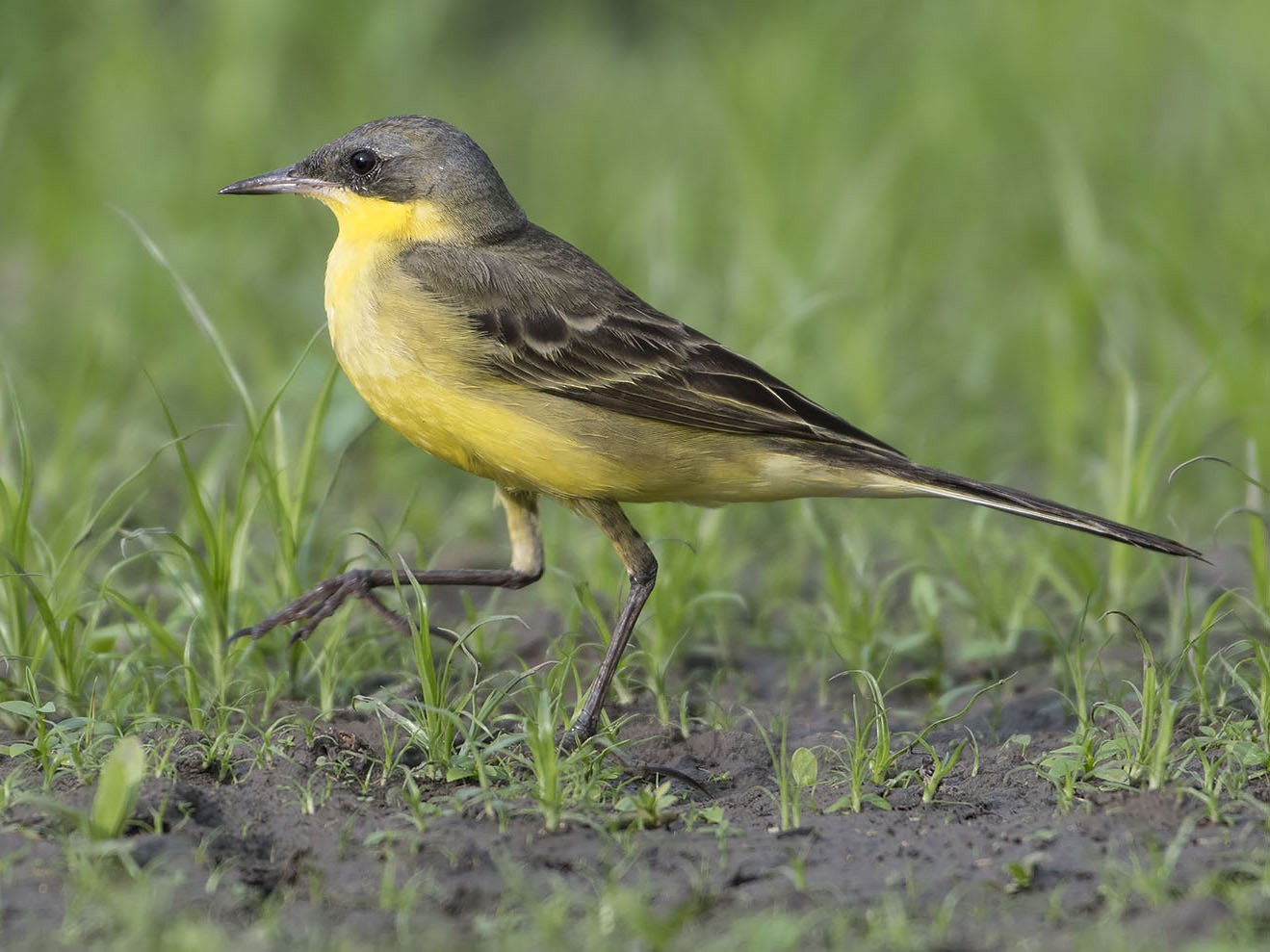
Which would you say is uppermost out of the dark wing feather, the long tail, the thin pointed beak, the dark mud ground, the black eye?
the black eye

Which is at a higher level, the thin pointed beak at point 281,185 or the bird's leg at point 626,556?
the thin pointed beak at point 281,185

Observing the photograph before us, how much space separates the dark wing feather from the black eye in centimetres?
39

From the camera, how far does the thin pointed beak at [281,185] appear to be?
6.27m

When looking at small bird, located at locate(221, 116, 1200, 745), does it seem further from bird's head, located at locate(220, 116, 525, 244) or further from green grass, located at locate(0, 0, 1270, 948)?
green grass, located at locate(0, 0, 1270, 948)

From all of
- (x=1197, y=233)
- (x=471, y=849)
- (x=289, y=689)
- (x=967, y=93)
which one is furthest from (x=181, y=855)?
(x=967, y=93)

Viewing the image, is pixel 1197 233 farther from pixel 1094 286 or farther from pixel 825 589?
pixel 825 589

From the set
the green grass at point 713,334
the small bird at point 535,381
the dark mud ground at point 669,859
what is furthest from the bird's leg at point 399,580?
the dark mud ground at point 669,859

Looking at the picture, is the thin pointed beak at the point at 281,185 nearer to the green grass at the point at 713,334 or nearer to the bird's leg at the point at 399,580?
the green grass at the point at 713,334

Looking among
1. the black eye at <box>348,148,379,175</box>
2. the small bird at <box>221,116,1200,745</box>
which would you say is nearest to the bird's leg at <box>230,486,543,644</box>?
the small bird at <box>221,116,1200,745</box>

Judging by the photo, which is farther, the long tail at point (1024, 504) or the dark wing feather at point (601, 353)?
the dark wing feather at point (601, 353)

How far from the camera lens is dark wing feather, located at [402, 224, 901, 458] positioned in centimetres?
584

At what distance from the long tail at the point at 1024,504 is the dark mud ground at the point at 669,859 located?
2.65ft

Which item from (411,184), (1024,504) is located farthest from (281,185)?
(1024,504)

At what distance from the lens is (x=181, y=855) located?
4504 mm
